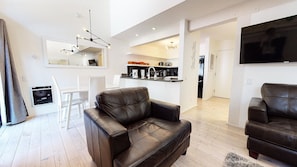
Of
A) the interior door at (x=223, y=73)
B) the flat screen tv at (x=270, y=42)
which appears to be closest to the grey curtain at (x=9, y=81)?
the flat screen tv at (x=270, y=42)

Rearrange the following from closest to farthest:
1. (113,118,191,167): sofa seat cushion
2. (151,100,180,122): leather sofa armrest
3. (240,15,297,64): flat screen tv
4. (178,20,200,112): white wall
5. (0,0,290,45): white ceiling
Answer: (113,118,191,167): sofa seat cushion → (151,100,180,122): leather sofa armrest → (240,15,297,64): flat screen tv → (0,0,290,45): white ceiling → (178,20,200,112): white wall

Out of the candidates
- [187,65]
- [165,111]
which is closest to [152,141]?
[165,111]

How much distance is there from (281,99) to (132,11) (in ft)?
11.8

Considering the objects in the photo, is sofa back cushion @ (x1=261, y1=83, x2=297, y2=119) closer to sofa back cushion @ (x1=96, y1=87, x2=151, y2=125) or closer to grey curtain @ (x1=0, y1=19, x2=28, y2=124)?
sofa back cushion @ (x1=96, y1=87, x2=151, y2=125)

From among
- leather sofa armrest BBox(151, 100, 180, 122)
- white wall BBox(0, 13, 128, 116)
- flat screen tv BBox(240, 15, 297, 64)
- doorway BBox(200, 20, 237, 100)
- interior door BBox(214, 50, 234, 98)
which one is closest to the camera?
leather sofa armrest BBox(151, 100, 180, 122)

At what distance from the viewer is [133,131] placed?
4.73ft

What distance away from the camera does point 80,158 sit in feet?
5.40

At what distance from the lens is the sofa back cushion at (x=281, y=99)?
1.73 m

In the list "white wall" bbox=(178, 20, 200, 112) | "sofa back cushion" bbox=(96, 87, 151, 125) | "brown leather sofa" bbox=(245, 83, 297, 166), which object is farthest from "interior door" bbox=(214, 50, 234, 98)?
"sofa back cushion" bbox=(96, 87, 151, 125)

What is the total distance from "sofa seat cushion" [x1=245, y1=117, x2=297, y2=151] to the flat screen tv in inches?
38.3

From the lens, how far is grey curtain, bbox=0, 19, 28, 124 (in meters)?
2.53

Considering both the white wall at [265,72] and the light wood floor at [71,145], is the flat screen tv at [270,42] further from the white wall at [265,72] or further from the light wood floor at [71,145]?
the light wood floor at [71,145]

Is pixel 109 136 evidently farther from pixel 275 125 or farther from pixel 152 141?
pixel 275 125

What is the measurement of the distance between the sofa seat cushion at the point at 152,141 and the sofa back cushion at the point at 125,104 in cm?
13
